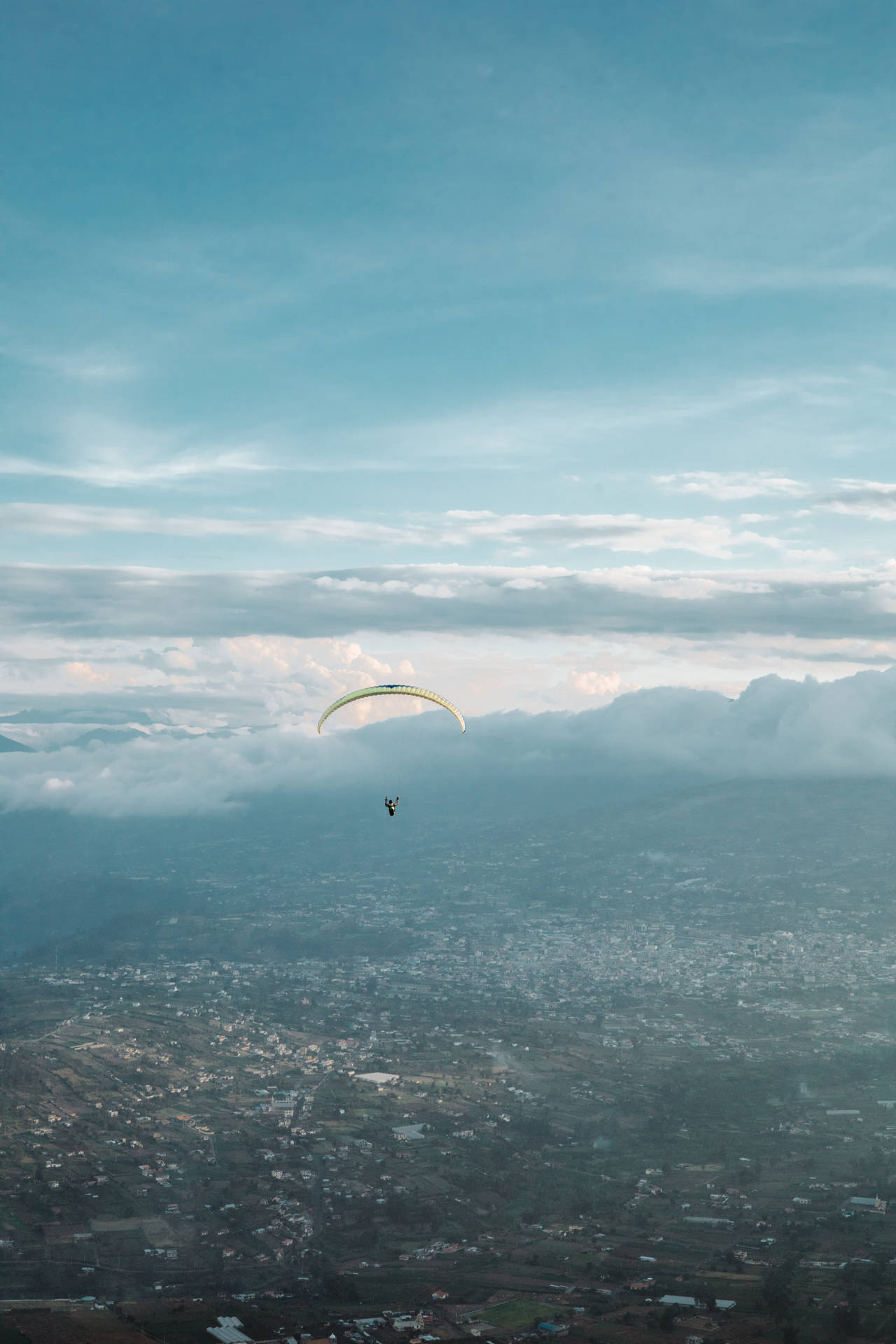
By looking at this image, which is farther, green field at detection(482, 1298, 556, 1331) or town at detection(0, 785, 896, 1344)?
town at detection(0, 785, 896, 1344)

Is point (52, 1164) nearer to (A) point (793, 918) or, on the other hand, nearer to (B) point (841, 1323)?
(B) point (841, 1323)

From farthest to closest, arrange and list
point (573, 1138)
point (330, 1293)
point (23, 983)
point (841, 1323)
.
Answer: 1. point (23, 983)
2. point (573, 1138)
3. point (330, 1293)
4. point (841, 1323)

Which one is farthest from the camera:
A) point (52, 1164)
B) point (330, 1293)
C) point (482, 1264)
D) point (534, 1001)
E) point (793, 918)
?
point (793, 918)

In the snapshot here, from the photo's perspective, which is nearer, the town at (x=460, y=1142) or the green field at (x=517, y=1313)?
the green field at (x=517, y=1313)

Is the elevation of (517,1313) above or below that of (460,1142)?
above

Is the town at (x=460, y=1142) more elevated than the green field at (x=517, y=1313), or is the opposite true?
the green field at (x=517, y=1313)

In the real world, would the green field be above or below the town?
A: above

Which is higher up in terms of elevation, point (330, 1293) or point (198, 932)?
point (330, 1293)

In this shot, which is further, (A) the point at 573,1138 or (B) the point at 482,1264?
(A) the point at 573,1138

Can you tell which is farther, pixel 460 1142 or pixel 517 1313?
pixel 460 1142

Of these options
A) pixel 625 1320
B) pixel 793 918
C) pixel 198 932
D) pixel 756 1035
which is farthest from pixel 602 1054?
pixel 198 932
